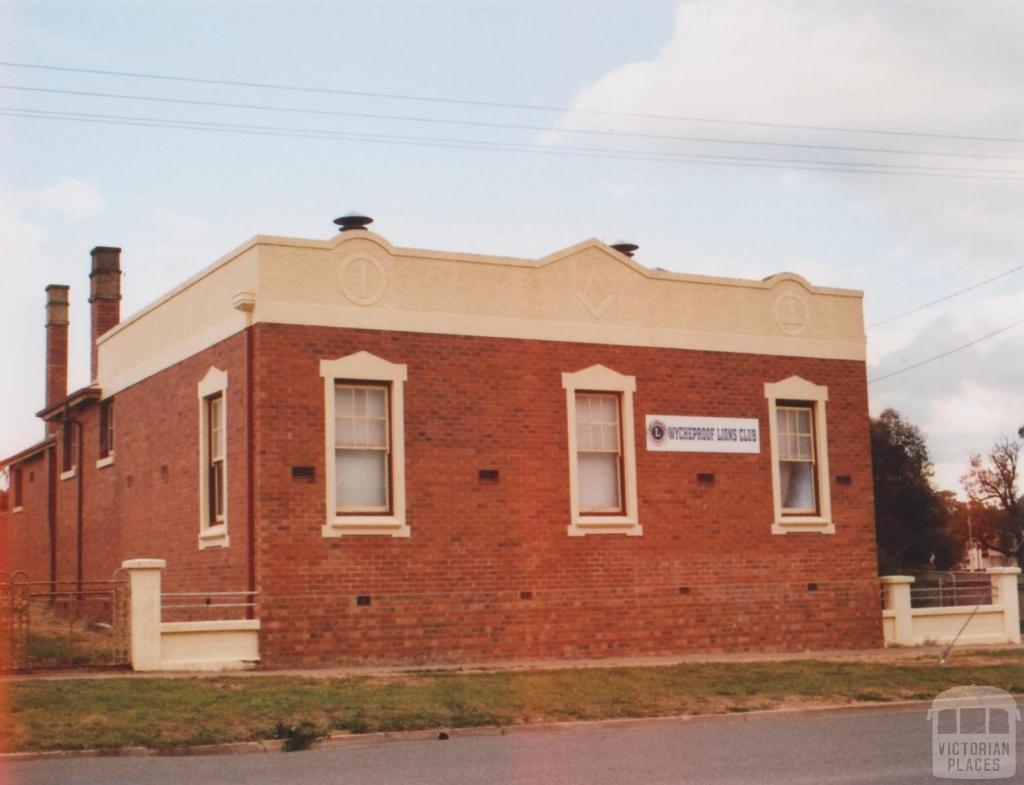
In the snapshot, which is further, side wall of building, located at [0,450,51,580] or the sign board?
side wall of building, located at [0,450,51,580]

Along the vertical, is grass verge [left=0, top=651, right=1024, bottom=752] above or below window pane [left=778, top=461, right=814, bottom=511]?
below

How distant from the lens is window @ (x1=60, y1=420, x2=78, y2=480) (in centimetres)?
2891

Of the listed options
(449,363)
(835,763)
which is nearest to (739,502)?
(449,363)

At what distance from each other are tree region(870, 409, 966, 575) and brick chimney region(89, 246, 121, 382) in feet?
107

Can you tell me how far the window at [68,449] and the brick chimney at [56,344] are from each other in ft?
13.8

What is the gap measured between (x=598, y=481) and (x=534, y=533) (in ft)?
4.84

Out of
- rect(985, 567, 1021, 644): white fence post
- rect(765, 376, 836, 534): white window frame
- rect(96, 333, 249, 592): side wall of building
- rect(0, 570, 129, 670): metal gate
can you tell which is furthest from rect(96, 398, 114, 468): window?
rect(985, 567, 1021, 644): white fence post

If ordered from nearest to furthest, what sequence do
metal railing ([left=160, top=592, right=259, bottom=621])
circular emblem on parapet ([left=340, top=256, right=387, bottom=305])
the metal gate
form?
1. the metal gate
2. metal railing ([left=160, top=592, right=259, bottom=621])
3. circular emblem on parapet ([left=340, top=256, right=387, bottom=305])

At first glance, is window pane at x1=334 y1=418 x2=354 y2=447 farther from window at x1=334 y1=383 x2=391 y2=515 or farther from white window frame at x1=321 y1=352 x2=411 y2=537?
white window frame at x1=321 y1=352 x2=411 y2=537

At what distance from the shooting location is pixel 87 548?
1086 inches

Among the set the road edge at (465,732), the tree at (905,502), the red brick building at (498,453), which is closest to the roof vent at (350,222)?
the red brick building at (498,453)

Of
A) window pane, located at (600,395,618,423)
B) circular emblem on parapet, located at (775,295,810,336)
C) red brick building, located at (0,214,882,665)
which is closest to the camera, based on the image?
red brick building, located at (0,214,882,665)

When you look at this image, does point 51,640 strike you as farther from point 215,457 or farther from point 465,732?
point 465,732

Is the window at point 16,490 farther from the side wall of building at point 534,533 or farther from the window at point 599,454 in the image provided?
the window at point 599,454
